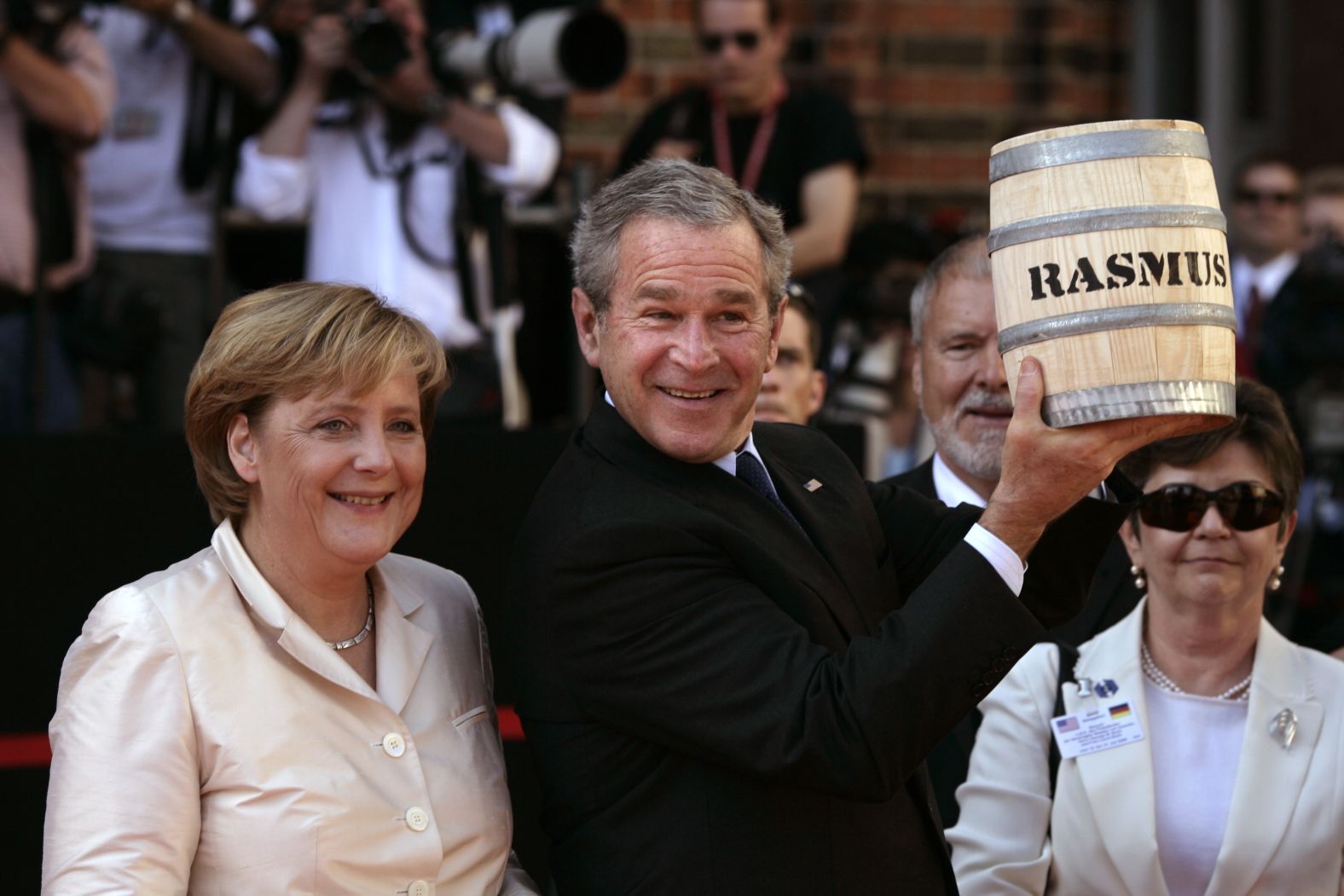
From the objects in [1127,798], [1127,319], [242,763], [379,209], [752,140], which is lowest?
[1127,798]

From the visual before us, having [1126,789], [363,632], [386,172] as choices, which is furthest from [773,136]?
[363,632]

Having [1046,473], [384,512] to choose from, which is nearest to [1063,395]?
[1046,473]

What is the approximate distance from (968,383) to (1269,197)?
4.21 meters

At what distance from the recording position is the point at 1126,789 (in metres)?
3.05

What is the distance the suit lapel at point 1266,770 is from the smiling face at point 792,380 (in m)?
1.37

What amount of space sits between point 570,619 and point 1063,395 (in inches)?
29.4

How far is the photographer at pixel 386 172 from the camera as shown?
519 centimetres

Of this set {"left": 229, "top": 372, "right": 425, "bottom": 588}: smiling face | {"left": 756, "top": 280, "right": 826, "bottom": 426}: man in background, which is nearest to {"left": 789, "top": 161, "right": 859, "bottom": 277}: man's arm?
{"left": 756, "top": 280, "right": 826, "bottom": 426}: man in background

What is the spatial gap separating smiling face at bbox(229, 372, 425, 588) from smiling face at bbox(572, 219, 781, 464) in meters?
0.35

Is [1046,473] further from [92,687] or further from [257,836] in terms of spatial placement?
[92,687]

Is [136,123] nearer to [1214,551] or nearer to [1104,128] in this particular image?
[1214,551]

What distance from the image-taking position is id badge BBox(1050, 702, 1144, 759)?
10.2ft

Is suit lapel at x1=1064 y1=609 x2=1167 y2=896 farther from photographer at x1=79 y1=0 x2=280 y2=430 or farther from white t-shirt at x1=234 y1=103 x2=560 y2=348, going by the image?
photographer at x1=79 y1=0 x2=280 y2=430

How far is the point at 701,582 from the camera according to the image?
95.9 inches
